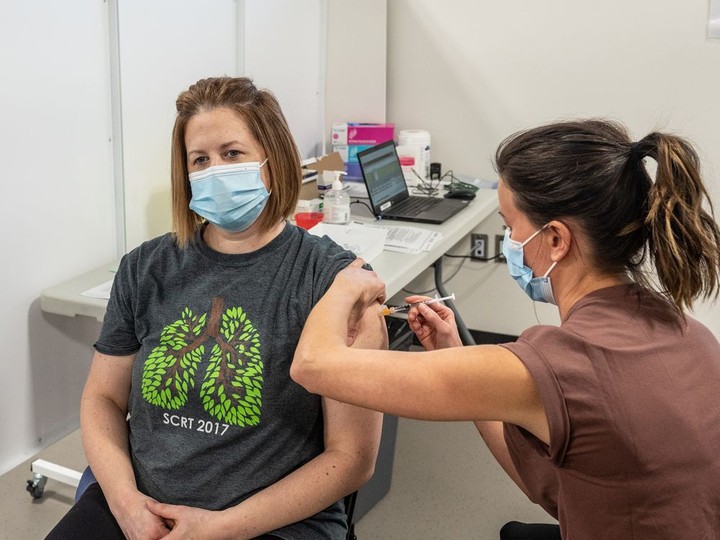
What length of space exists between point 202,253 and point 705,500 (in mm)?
994

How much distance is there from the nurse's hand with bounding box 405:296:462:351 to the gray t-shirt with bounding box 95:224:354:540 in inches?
6.9

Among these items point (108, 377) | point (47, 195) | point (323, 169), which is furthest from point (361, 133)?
point (108, 377)

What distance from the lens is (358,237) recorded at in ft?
8.55

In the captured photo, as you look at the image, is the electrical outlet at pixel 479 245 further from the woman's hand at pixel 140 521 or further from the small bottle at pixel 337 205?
the woman's hand at pixel 140 521

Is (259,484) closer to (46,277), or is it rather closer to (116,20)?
(46,277)

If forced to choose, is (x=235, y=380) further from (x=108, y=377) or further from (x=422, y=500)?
(x=422, y=500)

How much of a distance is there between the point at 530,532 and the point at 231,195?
964 millimetres

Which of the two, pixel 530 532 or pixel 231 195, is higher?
pixel 231 195

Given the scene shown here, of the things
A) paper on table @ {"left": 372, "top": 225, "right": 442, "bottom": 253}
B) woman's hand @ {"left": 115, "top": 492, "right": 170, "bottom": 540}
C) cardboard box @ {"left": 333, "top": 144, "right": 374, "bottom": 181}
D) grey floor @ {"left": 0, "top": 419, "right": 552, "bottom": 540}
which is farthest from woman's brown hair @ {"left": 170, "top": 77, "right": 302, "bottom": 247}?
cardboard box @ {"left": 333, "top": 144, "right": 374, "bottom": 181}

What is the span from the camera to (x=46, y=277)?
241 centimetres

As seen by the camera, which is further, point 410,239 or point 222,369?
point 410,239

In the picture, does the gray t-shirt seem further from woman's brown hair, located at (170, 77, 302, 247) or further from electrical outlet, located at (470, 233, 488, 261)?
electrical outlet, located at (470, 233, 488, 261)

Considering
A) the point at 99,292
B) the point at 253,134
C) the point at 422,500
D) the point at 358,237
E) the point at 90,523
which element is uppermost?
the point at 253,134

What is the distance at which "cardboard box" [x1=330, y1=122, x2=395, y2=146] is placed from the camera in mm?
3586
